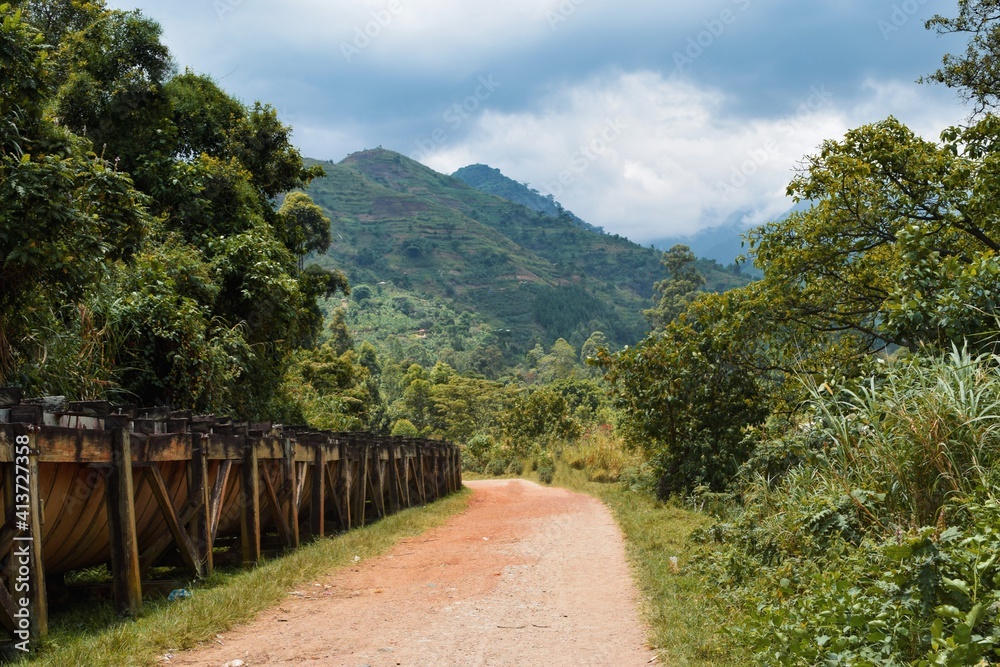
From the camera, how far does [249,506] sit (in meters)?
9.64

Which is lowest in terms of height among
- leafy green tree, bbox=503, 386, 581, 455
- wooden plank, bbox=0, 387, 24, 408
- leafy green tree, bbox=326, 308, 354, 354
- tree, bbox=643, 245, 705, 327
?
leafy green tree, bbox=503, 386, 581, 455

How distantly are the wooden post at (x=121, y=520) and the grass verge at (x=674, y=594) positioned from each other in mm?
4258

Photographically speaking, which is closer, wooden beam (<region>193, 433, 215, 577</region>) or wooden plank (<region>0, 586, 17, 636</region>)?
wooden plank (<region>0, 586, 17, 636</region>)

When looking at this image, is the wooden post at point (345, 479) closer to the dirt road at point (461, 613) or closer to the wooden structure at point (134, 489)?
the wooden structure at point (134, 489)

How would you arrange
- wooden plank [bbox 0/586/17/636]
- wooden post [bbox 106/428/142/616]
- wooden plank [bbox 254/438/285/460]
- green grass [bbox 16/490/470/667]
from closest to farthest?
wooden plank [bbox 0/586/17/636], green grass [bbox 16/490/470/667], wooden post [bbox 106/428/142/616], wooden plank [bbox 254/438/285/460]

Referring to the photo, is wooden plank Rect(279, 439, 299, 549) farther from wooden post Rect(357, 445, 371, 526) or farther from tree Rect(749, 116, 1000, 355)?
tree Rect(749, 116, 1000, 355)

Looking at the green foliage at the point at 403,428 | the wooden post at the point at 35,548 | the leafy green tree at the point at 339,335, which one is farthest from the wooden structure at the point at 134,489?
the leafy green tree at the point at 339,335

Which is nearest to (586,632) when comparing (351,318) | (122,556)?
(122,556)

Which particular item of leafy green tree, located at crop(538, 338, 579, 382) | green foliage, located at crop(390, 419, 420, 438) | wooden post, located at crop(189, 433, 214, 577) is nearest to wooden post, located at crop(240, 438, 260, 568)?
wooden post, located at crop(189, 433, 214, 577)

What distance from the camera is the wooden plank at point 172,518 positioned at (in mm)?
7430

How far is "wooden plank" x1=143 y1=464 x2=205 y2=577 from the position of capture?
7.43 meters

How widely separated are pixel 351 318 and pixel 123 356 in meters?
127

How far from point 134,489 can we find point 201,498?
30.9 inches

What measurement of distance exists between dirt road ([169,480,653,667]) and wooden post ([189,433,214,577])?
1.07 m
